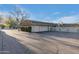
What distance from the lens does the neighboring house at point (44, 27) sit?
671 centimetres

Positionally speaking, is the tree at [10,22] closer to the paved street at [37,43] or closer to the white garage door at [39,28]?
the paved street at [37,43]

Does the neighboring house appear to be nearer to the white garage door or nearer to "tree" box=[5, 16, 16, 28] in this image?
the white garage door

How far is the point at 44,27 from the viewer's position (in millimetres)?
6781

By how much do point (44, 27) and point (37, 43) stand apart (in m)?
0.35

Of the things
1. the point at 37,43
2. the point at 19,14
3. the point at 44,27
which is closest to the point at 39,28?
the point at 44,27

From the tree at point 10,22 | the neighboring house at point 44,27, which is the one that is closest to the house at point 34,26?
the neighboring house at point 44,27

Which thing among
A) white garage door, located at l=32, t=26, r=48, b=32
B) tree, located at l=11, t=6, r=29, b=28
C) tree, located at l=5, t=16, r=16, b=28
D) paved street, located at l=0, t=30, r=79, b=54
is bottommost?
paved street, located at l=0, t=30, r=79, b=54

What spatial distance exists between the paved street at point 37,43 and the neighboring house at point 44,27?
0.09 metres

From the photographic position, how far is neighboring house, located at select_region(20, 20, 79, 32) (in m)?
6.71

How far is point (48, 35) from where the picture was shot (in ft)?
22.2

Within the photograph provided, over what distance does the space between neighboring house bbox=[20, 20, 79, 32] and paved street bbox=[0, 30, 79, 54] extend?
9cm

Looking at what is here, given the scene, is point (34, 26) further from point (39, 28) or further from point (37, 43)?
point (37, 43)

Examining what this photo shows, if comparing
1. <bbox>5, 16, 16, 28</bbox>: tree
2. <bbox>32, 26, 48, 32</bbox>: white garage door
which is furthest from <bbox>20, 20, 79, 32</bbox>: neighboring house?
<bbox>5, 16, 16, 28</bbox>: tree
